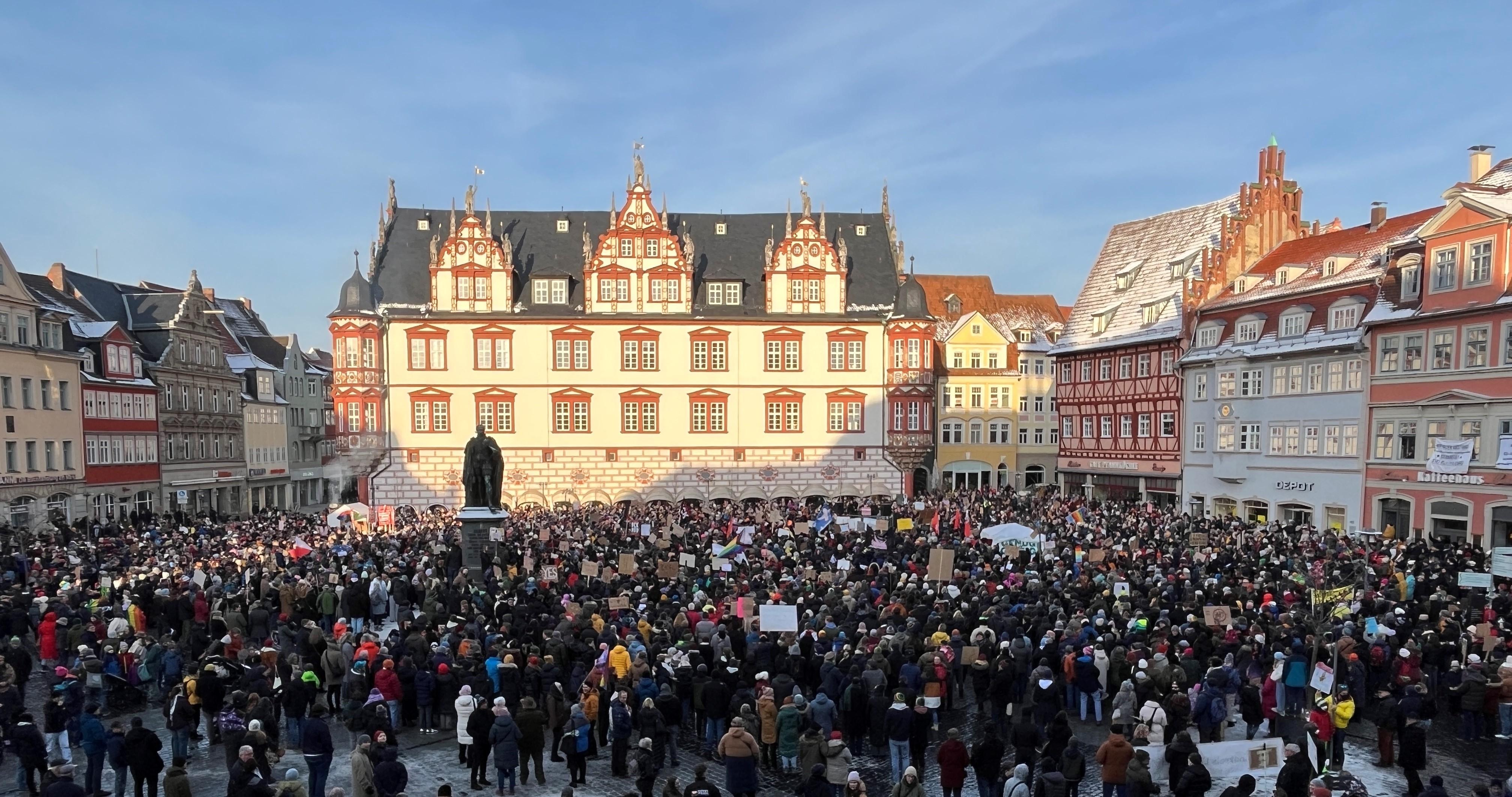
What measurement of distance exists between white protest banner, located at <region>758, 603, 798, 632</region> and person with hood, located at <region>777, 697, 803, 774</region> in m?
2.96

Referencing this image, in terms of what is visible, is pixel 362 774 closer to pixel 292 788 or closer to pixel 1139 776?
pixel 292 788

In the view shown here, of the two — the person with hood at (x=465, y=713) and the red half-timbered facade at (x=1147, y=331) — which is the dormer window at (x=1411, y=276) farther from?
the person with hood at (x=465, y=713)

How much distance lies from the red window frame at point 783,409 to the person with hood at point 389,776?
38.6 metres

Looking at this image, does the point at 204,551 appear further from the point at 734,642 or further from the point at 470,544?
the point at 734,642

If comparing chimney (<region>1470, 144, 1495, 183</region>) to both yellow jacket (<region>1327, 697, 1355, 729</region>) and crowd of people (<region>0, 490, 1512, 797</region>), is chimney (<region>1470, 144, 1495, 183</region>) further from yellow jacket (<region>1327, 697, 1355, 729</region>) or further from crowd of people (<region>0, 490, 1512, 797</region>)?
yellow jacket (<region>1327, 697, 1355, 729</region>)

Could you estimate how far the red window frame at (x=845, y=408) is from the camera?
48.6 m

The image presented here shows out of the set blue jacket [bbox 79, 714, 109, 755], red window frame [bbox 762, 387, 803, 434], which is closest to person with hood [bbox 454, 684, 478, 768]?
blue jacket [bbox 79, 714, 109, 755]

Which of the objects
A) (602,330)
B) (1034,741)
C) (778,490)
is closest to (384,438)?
(602,330)

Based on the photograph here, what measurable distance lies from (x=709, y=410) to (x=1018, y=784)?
39.1 m

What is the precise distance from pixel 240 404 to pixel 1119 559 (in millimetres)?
47649

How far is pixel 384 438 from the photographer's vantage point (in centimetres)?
4606

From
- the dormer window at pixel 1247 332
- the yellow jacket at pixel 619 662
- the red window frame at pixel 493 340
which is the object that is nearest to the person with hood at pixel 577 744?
the yellow jacket at pixel 619 662

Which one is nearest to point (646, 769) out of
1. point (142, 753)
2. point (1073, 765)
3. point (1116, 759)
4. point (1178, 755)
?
point (1073, 765)

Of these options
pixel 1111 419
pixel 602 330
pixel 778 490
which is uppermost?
Result: pixel 602 330
